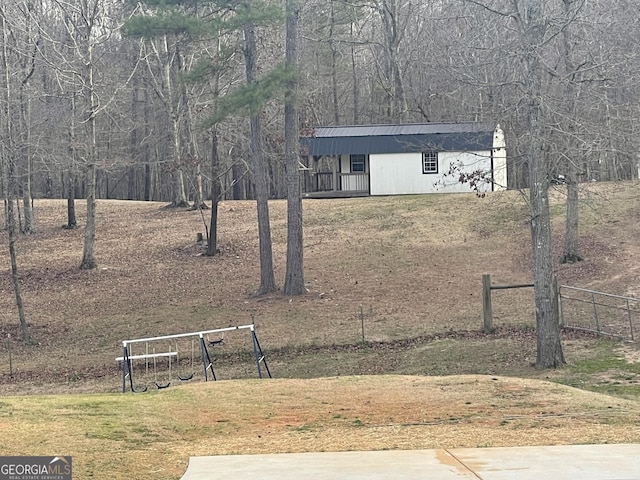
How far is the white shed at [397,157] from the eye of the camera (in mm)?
40094

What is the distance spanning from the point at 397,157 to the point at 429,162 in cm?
151

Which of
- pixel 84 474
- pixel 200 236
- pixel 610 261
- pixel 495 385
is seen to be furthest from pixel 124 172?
pixel 84 474

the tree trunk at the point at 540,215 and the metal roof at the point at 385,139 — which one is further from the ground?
the metal roof at the point at 385,139

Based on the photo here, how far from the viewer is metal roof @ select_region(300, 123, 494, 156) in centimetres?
Answer: 4009

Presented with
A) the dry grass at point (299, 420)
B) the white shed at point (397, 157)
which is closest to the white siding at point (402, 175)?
the white shed at point (397, 157)

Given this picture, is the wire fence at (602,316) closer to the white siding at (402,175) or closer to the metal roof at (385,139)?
the metal roof at (385,139)

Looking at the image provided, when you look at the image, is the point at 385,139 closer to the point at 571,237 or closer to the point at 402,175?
the point at 402,175

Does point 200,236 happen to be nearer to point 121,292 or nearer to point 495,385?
point 121,292

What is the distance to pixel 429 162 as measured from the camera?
41281 mm

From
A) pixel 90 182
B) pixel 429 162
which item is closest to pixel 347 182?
pixel 429 162

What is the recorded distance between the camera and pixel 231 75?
137 ft

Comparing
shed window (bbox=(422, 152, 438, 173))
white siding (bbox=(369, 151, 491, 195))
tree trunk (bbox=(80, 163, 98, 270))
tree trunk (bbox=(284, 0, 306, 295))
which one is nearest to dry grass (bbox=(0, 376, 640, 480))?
tree trunk (bbox=(284, 0, 306, 295))

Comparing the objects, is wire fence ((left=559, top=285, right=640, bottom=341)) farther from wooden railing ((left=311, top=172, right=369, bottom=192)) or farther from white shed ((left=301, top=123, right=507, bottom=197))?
wooden railing ((left=311, top=172, right=369, bottom=192))

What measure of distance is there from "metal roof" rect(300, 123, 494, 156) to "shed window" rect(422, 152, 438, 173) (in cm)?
69
